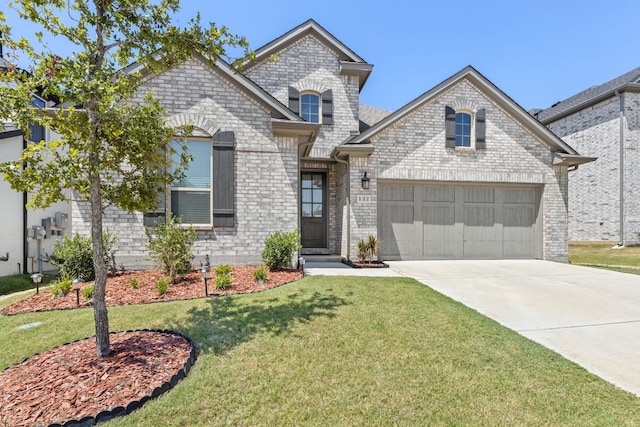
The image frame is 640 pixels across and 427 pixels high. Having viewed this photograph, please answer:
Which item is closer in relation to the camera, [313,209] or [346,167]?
[346,167]

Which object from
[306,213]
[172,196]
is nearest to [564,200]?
[306,213]

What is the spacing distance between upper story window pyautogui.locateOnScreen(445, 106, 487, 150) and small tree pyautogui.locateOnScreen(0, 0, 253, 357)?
26.2ft

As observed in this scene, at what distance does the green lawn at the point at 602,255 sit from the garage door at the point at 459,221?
2309 mm

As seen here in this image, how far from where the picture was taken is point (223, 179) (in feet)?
23.1

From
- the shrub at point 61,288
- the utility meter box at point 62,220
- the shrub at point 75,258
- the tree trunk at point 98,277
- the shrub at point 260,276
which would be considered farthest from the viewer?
the utility meter box at point 62,220

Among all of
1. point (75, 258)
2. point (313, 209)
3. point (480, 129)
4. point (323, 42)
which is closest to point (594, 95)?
point (480, 129)

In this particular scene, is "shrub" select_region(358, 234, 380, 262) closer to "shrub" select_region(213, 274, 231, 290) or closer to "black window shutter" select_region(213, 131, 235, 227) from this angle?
"black window shutter" select_region(213, 131, 235, 227)

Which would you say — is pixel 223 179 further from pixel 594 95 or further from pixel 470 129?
pixel 594 95

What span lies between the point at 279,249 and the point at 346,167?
3947 mm

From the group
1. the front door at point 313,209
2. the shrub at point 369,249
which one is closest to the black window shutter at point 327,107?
the front door at point 313,209

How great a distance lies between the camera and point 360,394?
2510mm

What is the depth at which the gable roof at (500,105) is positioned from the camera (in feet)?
30.5

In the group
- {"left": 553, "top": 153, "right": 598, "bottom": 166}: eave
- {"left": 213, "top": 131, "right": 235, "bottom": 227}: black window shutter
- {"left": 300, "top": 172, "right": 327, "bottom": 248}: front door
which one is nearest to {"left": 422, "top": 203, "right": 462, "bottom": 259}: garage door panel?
{"left": 300, "top": 172, "right": 327, "bottom": 248}: front door

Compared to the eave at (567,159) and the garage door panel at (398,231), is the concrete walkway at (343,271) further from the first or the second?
the eave at (567,159)
